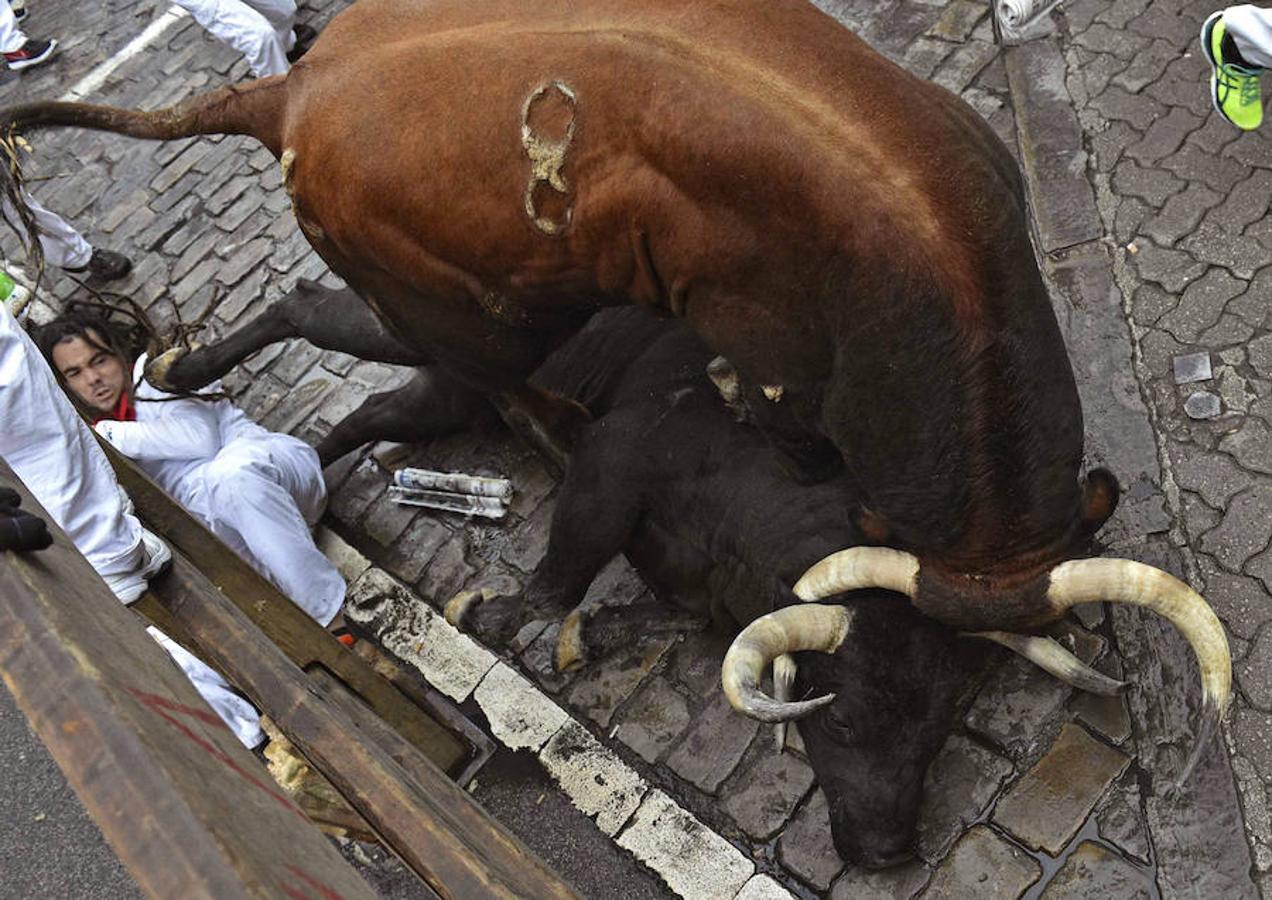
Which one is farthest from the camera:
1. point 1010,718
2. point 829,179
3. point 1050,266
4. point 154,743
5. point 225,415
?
point 225,415

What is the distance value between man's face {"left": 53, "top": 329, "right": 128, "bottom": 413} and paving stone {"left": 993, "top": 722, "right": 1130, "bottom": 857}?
4.53 meters

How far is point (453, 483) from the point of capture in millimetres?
5930

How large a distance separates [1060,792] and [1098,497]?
1.34m

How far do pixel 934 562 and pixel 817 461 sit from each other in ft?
2.14

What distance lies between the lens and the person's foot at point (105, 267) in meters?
7.57

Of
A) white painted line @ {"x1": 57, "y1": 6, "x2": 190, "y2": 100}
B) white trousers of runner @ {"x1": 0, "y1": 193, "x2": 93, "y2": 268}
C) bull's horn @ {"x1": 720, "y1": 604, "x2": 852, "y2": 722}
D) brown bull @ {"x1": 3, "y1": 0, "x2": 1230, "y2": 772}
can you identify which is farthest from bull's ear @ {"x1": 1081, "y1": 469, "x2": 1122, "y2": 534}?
white painted line @ {"x1": 57, "y1": 6, "x2": 190, "y2": 100}

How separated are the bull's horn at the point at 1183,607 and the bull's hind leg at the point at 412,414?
325 cm

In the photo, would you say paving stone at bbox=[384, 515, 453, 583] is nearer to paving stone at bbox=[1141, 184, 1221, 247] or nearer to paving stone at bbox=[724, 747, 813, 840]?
paving stone at bbox=[724, 747, 813, 840]

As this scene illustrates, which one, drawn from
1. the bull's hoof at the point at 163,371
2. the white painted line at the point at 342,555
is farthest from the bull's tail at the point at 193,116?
the white painted line at the point at 342,555

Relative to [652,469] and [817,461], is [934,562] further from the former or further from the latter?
[652,469]

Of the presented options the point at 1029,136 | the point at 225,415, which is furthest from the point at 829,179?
the point at 225,415

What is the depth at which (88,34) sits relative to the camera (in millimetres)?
9875

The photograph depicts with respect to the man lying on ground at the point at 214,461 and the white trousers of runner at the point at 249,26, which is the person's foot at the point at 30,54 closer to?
the white trousers of runner at the point at 249,26

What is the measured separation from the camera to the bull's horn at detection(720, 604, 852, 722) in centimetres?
352
